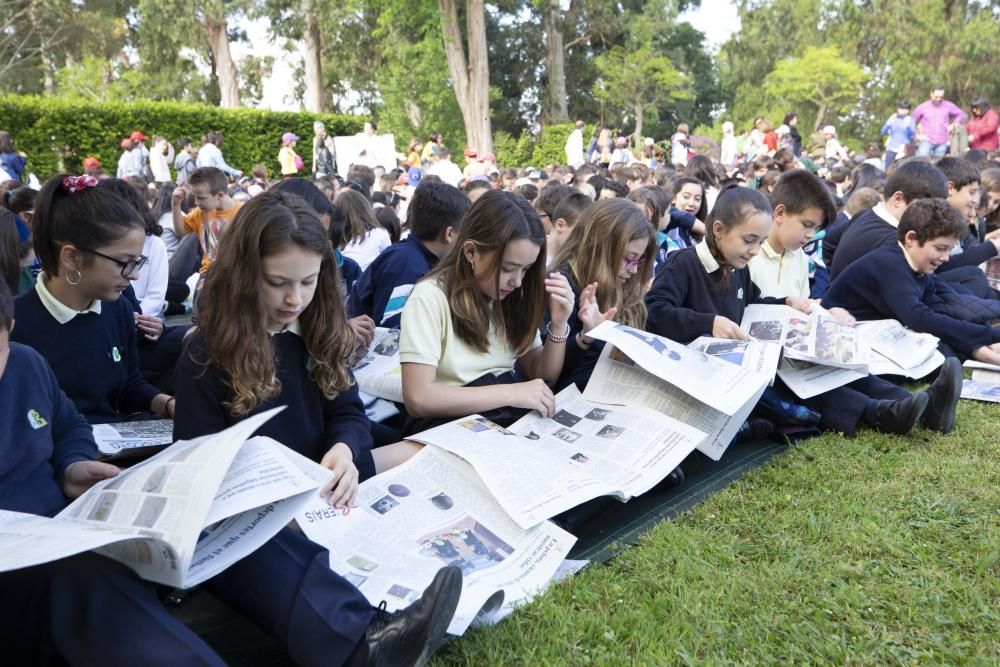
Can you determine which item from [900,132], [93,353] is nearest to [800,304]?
[93,353]

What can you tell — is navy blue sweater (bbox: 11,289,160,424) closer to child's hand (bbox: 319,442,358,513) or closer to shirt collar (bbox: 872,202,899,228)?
child's hand (bbox: 319,442,358,513)

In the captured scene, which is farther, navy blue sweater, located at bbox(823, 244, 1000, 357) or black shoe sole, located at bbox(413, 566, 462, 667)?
navy blue sweater, located at bbox(823, 244, 1000, 357)

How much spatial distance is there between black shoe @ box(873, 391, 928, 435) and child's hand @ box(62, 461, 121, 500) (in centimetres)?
302

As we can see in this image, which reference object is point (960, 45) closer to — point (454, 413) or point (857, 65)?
point (857, 65)

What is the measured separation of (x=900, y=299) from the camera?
4312mm

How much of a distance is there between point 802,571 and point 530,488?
84 cm

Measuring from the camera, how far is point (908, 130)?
1480 centimetres

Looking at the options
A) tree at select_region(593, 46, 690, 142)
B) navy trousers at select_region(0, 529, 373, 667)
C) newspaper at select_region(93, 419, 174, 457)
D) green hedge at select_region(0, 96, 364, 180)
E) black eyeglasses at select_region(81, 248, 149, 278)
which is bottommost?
navy trousers at select_region(0, 529, 373, 667)

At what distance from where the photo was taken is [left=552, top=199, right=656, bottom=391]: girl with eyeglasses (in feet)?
11.9

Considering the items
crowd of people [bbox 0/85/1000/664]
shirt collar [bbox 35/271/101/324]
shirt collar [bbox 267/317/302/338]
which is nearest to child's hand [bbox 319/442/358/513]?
crowd of people [bbox 0/85/1000/664]

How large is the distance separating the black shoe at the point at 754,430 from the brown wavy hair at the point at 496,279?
111 centimetres

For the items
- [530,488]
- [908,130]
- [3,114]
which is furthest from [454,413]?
[3,114]

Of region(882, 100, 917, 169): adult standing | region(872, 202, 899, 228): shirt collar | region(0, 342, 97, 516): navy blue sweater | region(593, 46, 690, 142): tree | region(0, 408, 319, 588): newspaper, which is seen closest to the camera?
region(0, 408, 319, 588): newspaper

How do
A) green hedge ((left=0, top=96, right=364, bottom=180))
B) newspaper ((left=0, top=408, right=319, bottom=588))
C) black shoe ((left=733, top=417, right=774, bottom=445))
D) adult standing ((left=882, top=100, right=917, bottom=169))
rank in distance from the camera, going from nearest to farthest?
newspaper ((left=0, top=408, right=319, bottom=588))
black shoe ((left=733, top=417, right=774, bottom=445))
adult standing ((left=882, top=100, right=917, bottom=169))
green hedge ((left=0, top=96, right=364, bottom=180))
